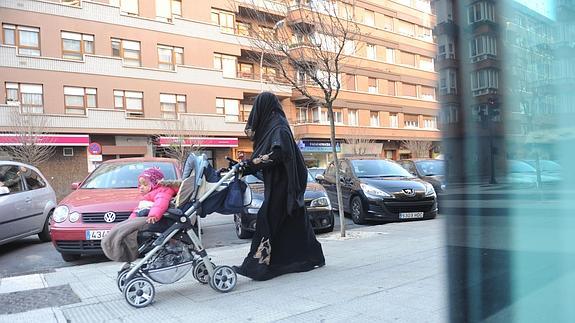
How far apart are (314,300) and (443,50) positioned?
3.22 metres

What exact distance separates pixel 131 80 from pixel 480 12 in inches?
1189

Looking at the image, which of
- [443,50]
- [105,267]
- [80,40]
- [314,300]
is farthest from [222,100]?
[443,50]

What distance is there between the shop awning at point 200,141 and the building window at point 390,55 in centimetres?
1853

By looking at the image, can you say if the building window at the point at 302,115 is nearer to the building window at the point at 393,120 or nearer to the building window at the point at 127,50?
the building window at the point at 393,120

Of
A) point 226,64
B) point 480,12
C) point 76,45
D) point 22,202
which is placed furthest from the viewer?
point 226,64

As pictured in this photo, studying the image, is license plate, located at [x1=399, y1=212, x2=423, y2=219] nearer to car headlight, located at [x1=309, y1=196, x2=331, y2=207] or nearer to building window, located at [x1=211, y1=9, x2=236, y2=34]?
car headlight, located at [x1=309, y1=196, x2=331, y2=207]

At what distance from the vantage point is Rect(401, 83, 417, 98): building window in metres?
45.8

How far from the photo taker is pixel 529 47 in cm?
137

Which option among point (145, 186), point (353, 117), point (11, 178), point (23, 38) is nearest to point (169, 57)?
point (23, 38)

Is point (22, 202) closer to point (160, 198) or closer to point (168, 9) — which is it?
point (160, 198)

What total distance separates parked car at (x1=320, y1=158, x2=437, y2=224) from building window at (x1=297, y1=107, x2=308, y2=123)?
26749 mm

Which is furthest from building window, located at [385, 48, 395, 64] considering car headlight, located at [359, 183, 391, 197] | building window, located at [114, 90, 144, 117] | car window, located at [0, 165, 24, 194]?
car window, located at [0, 165, 24, 194]

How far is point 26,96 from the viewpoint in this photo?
25.9 metres

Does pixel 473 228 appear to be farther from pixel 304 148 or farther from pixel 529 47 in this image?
pixel 304 148
